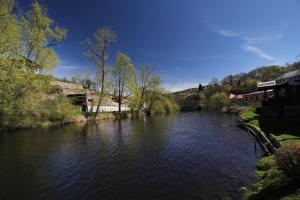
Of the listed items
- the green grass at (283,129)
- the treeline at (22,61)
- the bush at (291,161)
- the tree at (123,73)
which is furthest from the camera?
the tree at (123,73)

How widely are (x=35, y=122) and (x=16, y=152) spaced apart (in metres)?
17.2

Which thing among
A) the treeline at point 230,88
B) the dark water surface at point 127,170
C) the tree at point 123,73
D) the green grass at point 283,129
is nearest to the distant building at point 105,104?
the tree at point 123,73

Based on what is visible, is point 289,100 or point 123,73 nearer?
point 289,100

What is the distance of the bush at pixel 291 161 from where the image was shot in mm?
5781

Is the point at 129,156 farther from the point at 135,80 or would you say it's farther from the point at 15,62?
the point at 135,80

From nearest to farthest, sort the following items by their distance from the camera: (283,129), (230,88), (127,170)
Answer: (127,170) → (283,129) → (230,88)

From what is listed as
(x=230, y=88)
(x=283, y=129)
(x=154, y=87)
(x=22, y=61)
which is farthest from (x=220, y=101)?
(x=22, y=61)

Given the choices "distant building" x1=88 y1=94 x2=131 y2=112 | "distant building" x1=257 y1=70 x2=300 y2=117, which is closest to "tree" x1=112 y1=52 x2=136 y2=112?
"distant building" x1=88 y1=94 x2=131 y2=112

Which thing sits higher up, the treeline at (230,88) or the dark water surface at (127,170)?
the treeline at (230,88)

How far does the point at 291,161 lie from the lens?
19.4 feet

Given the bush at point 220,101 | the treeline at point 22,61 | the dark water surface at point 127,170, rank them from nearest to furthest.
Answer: the dark water surface at point 127,170
the treeline at point 22,61
the bush at point 220,101

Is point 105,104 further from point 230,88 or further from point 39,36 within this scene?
point 230,88

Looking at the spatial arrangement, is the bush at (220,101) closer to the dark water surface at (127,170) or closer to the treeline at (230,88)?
the treeline at (230,88)

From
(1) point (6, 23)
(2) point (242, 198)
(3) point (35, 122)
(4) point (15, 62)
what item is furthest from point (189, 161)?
(3) point (35, 122)
